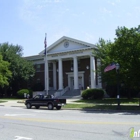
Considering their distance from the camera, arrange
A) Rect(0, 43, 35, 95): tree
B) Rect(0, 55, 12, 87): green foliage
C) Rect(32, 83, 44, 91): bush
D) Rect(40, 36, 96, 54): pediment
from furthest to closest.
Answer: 1. Rect(32, 83, 44, 91): bush
2. Rect(0, 43, 35, 95): tree
3. Rect(40, 36, 96, 54): pediment
4. Rect(0, 55, 12, 87): green foliage

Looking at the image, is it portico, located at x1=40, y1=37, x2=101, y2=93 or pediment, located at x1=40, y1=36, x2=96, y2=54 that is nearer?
portico, located at x1=40, y1=37, x2=101, y2=93

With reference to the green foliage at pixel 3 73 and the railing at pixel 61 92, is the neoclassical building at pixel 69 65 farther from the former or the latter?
the green foliage at pixel 3 73

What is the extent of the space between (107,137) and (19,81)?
4680 cm

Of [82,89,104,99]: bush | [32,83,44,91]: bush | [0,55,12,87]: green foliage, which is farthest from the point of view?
[32,83,44,91]: bush

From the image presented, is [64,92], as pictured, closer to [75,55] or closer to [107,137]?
[75,55]

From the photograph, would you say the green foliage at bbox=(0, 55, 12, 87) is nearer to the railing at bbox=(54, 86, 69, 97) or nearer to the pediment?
the railing at bbox=(54, 86, 69, 97)

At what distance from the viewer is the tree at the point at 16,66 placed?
52281 mm

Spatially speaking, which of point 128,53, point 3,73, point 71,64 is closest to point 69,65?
point 71,64

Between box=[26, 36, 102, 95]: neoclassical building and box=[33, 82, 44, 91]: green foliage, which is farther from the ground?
box=[26, 36, 102, 95]: neoclassical building

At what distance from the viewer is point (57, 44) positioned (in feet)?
168

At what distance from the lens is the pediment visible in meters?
47.5

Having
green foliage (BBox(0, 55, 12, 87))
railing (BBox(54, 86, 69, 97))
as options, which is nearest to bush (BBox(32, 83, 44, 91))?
railing (BBox(54, 86, 69, 97))

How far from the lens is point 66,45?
50031mm

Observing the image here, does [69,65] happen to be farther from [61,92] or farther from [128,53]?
[128,53]
